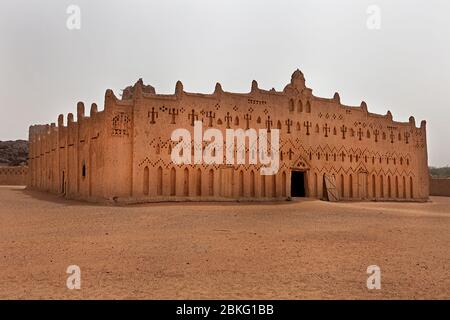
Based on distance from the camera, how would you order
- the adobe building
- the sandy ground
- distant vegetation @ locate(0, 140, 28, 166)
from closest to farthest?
1. the sandy ground
2. the adobe building
3. distant vegetation @ locate(0, 140, 28, 166)

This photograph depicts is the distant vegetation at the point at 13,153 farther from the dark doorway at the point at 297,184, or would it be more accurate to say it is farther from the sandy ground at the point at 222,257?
the sandy ground at the point at 222,257

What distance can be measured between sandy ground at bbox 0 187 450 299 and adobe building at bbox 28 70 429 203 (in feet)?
20.4

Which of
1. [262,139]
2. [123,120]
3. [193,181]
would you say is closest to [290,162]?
[262,139]

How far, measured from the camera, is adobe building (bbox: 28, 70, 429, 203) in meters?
18.4

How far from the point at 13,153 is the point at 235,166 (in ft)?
160

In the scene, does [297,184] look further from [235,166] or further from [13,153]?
[13,153]

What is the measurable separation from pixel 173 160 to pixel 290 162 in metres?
6.69

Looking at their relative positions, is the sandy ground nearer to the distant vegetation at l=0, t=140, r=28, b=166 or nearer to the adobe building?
the adobe building

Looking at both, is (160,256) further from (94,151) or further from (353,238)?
(94,151)

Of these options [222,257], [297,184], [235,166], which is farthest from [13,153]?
[222,257]

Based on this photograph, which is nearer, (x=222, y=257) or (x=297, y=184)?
(x=222, y=257)

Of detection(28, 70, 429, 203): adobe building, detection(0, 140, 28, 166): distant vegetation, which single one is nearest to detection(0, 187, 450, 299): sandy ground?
detection(28, 70, 429, 203): adobe building

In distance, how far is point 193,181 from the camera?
19.2 m

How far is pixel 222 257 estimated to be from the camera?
277 inches
